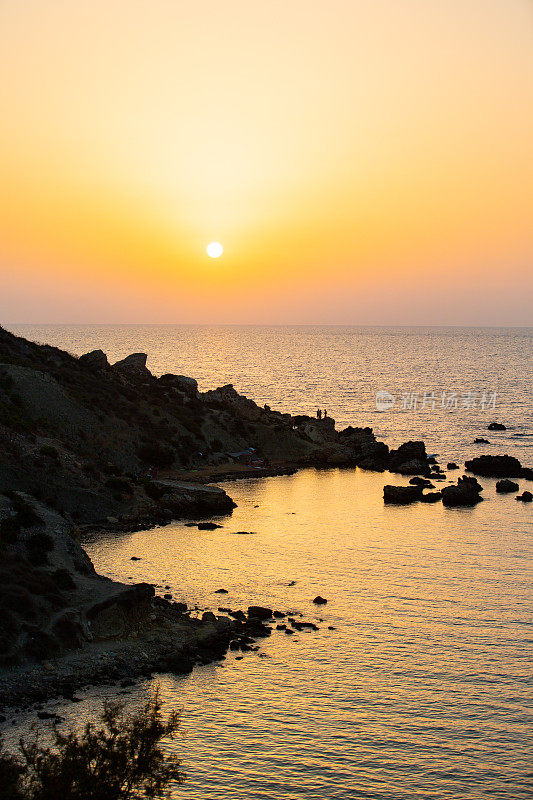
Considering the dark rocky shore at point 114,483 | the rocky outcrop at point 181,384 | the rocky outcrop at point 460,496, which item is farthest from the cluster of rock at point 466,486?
the rocky outcrop at point 181,384

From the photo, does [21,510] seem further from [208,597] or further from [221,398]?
[221,398]

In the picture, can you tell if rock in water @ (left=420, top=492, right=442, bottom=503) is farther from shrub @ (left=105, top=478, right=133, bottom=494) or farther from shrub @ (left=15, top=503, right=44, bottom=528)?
shrub @ (left=15, top=503, right=44, bottom=528)

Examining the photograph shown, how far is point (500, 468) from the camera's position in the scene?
352 ft

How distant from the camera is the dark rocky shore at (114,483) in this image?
4209 cm

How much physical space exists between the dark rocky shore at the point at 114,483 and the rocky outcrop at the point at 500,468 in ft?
0.69

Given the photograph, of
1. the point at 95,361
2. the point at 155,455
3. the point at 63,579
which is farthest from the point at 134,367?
the point at 63,579

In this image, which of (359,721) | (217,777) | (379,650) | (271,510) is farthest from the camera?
(271,510)

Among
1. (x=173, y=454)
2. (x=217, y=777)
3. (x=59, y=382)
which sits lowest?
(x=217, y=777)

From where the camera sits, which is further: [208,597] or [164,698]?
[208,597]

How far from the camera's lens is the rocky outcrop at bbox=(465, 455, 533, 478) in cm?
10707

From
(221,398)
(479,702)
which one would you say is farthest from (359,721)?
(221,398)

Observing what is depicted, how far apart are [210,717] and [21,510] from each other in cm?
2263

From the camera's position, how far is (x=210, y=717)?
3750cm

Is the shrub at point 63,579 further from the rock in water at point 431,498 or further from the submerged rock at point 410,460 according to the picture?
the submerged rock at point 410,460
